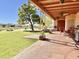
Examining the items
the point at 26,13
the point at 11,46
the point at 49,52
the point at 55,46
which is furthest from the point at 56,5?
the point at 26,13

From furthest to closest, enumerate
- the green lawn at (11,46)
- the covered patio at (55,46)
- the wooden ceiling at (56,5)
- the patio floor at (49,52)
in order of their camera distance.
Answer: the wooden ceiling at (56,5), the green lawn at (11,46), the covered patio at (55,46), the patio floor at (49,52)

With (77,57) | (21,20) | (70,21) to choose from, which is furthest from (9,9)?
(77,57)

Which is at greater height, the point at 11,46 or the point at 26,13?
the point at 26,13

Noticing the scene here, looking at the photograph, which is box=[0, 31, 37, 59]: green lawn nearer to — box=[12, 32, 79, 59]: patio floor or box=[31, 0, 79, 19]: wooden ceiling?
box=[12, 32, 79, 59]: patio floor

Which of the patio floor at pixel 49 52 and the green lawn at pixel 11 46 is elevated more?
the green lawn at pixel 11 46

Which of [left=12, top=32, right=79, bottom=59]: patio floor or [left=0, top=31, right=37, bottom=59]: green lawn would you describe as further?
[left=0, top=31, right=37, bottom=59]: green lawn

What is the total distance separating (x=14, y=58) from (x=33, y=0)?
5.00 meters

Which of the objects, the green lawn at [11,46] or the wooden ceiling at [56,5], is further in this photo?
the wooden ceiling at [56,5]

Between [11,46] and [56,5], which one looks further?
[56,5]

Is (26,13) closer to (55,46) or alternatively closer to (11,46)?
(11,46)

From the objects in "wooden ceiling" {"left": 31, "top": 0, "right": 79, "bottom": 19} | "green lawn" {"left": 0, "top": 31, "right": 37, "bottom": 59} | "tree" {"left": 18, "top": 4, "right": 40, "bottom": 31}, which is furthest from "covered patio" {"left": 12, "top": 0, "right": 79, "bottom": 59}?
"tree" {"left": 18, "top": 4, "right": 40, "bottom": 31}

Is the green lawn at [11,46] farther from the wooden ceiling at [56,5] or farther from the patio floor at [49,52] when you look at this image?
the wooden ceiling at [56,5]

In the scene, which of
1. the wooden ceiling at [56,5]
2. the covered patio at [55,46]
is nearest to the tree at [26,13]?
the covered patio at [55,46]

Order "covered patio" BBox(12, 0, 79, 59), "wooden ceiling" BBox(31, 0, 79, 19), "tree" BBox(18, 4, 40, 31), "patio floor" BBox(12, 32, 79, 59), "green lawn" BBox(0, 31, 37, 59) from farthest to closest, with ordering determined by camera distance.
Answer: "tree" BBox(18, 4, 40, 31)
"wooden ceiling" BBox(31, 0, 79, 19)
"green lawn" BBox(0, 31, 37, 59)
"covered patio" BBox(12, 0, 79, 59)
"patio floor" BBox(12, 32, 79, 59)
